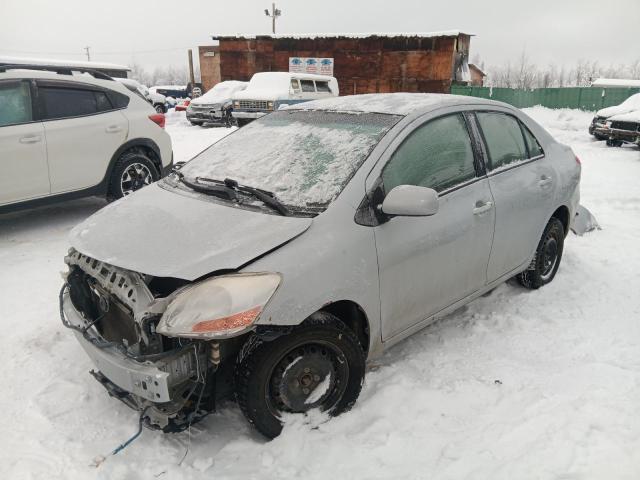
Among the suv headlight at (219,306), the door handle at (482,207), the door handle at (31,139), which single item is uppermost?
the door handle at (31,139)

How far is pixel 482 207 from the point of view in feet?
10.9

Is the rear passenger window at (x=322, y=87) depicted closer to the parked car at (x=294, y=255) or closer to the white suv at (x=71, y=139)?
the white suv at (x=71, y=139)

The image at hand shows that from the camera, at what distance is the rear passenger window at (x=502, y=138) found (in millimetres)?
3623

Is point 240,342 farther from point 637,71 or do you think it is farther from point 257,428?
point 637,71

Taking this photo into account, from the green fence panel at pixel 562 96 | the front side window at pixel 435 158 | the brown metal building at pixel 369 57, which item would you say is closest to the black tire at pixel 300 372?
the front side window at pixel 435 158

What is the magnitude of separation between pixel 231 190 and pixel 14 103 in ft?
12.4

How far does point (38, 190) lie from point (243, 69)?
2172 cm

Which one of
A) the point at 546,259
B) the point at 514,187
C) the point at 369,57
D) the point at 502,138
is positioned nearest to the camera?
the point at 514,187

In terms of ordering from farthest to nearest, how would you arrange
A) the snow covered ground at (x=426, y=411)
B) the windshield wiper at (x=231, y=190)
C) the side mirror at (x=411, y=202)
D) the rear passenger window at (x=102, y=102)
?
the rear passenger window at (x=102, y=102)
the windshield wiper at (x=231, y=190)
the side mirror at (x=411, y=202)
the snow covered ground at (x=426, y=411)

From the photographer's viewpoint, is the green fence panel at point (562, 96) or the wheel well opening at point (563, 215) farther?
the green fence panel at point (562, 96)

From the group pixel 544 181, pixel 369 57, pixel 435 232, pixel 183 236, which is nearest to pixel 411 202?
pixel 435 232

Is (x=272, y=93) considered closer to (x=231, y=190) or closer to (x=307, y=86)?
(x=307, y=86)

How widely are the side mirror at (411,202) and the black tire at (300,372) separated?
2.17 feet

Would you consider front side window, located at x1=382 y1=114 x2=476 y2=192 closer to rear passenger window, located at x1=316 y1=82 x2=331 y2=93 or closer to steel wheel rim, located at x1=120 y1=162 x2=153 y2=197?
Result: steel wheel rim, located at x1=120 y1=162 x2=153 y2=197
